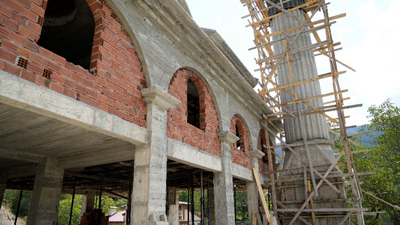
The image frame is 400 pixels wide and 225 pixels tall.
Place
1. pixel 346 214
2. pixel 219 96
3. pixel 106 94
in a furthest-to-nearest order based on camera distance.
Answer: pixel 346 214 < pixel 219 96 < pixel 106 94

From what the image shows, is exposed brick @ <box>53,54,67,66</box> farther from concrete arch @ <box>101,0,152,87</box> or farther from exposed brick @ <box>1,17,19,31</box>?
concrete arch @ <box>101,0,152,87</box>

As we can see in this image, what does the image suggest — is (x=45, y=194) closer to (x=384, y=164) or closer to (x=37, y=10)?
(x=37, y=10)

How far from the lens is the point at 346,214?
9.43m

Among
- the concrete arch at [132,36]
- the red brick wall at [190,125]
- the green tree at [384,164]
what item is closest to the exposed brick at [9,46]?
the concrete arch at [132,36]

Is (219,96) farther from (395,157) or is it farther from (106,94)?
(395,157)

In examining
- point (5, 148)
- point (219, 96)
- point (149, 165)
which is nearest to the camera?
point (149, 165)

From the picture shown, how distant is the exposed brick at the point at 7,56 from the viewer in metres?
3.12

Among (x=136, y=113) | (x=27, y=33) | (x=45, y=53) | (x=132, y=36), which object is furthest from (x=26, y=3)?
(x=136, y=113)

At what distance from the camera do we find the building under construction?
12.0 ft

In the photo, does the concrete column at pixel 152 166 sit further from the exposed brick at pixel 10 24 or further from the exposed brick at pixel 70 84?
the exposed brick at pixel 10 24

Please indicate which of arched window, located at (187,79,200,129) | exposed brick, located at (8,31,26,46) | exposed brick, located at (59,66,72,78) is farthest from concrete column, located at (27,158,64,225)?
arched window, located at (187,79,200,129)

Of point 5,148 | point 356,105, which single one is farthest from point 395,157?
point 5,148

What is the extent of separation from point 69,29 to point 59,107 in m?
4.22

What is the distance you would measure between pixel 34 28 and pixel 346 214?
10430 mm
